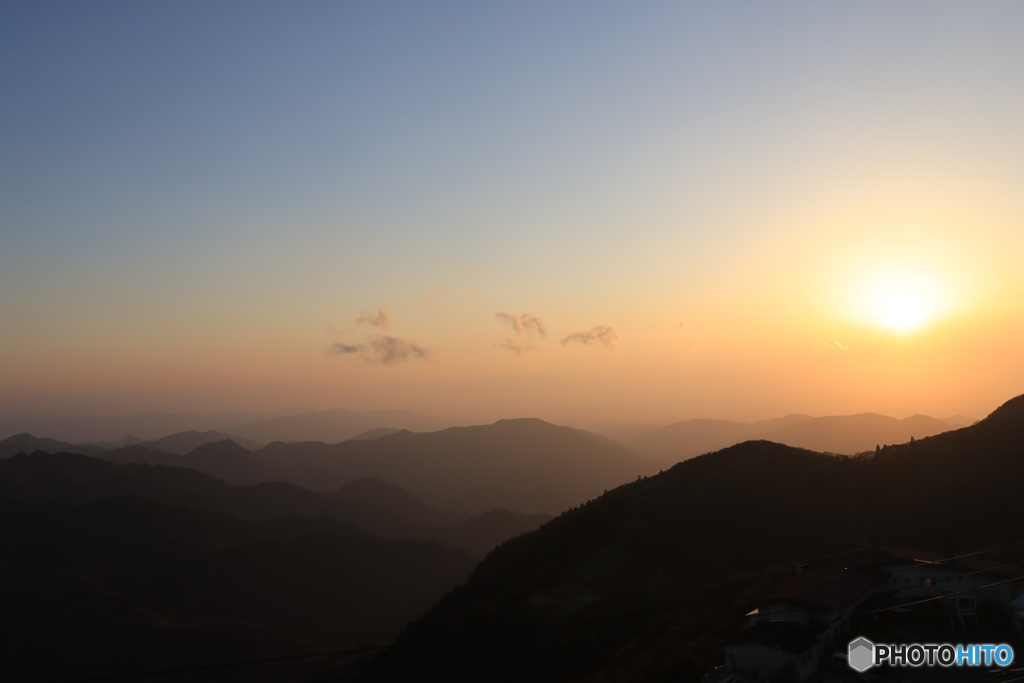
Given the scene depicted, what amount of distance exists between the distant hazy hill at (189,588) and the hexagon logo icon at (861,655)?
6332 centimetres

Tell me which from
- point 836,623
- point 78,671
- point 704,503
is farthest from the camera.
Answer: point 78,671

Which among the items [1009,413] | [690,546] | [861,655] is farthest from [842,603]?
[1009,413]

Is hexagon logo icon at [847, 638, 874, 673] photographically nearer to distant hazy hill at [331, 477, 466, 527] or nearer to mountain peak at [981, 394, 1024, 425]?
mountain peak at [981, 394, 1024, 425]

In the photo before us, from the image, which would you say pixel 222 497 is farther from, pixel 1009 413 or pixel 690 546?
pixel 1009 413

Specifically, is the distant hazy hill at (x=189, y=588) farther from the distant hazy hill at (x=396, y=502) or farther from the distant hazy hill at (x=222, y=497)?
the distant hazy hill at (x=396, y=502)

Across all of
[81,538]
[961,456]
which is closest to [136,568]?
[81,538]

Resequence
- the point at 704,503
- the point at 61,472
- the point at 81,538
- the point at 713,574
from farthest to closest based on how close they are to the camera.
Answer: the point at 61,472 → the point at 81,538 → the point at 704,503 → the point at 713,574

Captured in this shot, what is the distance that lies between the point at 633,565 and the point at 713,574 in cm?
613

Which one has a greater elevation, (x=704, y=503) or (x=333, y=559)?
(x=704, y=503)

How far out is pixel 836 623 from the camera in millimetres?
26594

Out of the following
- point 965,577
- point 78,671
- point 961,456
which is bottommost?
point 78,671

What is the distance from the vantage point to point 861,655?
24.5 m

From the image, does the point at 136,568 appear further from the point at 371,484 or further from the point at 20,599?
the point at 371,484

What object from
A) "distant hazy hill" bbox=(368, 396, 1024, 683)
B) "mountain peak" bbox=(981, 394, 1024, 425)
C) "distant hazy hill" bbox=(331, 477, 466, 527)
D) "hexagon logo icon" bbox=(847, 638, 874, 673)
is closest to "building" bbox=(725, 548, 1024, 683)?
"hexagon logo icon" bbox=(847, 638, 874, 673)
